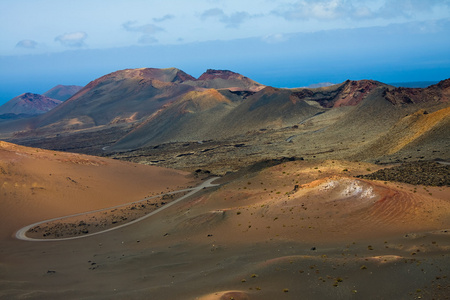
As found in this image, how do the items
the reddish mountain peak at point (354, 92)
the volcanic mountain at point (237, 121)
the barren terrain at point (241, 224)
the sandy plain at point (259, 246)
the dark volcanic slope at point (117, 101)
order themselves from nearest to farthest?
the sandy plain at point (259, 246) → the barren terrain at point (241, 224) → the volcanic mountain at point (237, 121) → the reddish mountain peak at point (354, 92) → the dark volcanic slope at point (117, 101)

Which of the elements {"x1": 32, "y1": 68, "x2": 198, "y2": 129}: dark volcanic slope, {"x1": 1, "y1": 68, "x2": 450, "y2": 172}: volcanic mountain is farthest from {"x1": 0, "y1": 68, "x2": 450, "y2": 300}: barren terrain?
{"x1": 32, "y1": 68, "x2": 198, "y2": 129}: dark volcanic slope

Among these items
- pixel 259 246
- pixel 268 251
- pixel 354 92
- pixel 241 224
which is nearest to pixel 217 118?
pixel 354 92

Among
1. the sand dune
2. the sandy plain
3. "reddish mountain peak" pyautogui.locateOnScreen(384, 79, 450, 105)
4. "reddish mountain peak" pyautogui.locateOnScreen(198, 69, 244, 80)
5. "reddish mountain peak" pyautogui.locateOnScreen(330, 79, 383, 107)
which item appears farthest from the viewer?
"reddish mountain peak" pyautogui.locateOnScreen(198, 69, 244, 80)

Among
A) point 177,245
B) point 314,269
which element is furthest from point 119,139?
point 314,269

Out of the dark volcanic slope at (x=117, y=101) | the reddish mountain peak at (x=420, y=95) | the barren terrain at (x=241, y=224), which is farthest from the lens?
the dark volcanic slope at (x=117, y=101)

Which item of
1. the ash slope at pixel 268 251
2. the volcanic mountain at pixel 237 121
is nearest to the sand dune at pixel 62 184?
the ash slope at pixel 268 251

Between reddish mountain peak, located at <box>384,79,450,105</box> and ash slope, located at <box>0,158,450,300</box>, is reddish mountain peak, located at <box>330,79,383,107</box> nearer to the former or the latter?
reddish mountain peak, located at <box>384,79,450,105</box>

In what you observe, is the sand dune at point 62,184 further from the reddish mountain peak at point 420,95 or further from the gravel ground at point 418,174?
the reddish mountain peak at point 420,95

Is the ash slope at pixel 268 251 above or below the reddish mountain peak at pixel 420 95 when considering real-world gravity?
below
